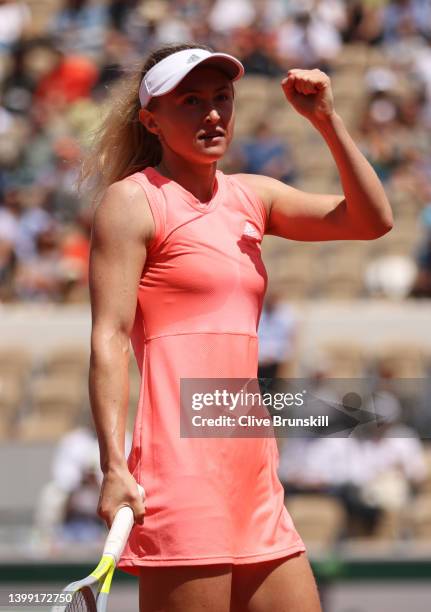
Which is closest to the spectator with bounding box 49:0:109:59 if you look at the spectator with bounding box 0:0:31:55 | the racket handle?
the spectator with bounding box 0:0:31:55

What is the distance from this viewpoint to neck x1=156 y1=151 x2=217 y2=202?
3.31 m

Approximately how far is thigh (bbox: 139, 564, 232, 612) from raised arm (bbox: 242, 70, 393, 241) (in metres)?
0.89

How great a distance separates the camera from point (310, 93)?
333 cm

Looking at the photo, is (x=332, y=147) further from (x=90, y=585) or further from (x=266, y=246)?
(x=266, y=246)

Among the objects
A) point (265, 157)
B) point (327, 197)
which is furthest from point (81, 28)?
point (327, 197)

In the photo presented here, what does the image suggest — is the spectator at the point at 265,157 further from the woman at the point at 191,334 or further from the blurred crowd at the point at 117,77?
the woman at the point at 191,334

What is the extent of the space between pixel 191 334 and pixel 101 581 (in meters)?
0.63

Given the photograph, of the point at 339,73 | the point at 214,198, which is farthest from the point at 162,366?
the point at 339,73

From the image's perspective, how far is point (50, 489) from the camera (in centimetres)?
938

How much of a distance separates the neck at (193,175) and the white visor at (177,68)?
161mm

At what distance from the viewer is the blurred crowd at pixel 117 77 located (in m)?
11.4

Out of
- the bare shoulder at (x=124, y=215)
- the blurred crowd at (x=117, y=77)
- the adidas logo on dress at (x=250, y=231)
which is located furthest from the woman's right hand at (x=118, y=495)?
the blurred crowd at (x=117, y=77)

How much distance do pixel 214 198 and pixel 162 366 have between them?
0.45 meters

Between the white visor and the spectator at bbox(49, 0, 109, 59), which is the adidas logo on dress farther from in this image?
the spectator at bbox(49, 0, 109, 59)
